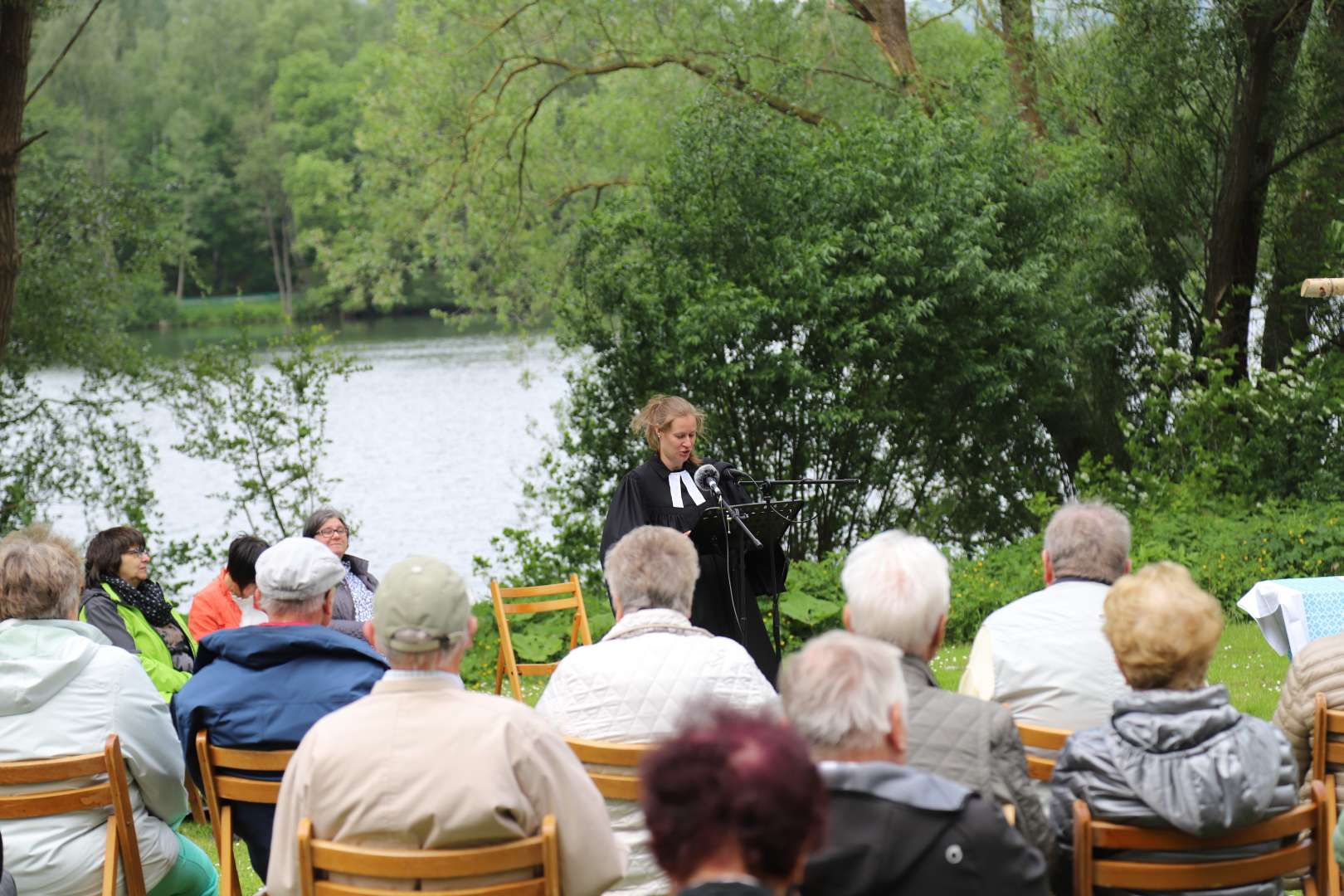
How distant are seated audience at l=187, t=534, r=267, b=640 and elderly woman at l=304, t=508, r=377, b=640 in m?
0.31

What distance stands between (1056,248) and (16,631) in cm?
1097

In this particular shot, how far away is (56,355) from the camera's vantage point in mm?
14250

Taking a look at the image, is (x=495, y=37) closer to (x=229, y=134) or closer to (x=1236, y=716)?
(x=1236, y=716)

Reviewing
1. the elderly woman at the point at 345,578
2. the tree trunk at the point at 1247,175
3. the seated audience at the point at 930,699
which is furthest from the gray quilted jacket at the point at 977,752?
the tree trunk at the point at 1247,175

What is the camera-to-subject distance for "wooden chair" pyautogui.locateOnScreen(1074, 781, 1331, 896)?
Answer: 2920mm

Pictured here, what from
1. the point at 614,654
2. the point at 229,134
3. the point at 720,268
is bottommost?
the point at 614,654

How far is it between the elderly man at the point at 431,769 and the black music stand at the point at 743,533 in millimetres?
2792

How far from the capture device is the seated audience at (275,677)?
371cm

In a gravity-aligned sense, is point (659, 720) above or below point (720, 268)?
below

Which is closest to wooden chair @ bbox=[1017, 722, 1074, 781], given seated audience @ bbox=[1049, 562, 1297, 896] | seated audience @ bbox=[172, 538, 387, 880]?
seated audience @ bbox=[1049, 562, 1297, 896]

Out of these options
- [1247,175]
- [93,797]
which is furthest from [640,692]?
[1247,175]

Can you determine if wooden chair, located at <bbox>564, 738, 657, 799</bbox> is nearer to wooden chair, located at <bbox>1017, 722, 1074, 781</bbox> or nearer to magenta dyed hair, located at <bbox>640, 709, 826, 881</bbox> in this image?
wooden chair, located at <bbox>1017, 722, 1074, 781</bbox>

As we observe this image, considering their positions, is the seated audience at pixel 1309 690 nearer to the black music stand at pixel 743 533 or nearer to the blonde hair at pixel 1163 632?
the blonde hair at pixel 1163 632

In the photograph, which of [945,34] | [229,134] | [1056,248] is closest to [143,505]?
[1056,248]
